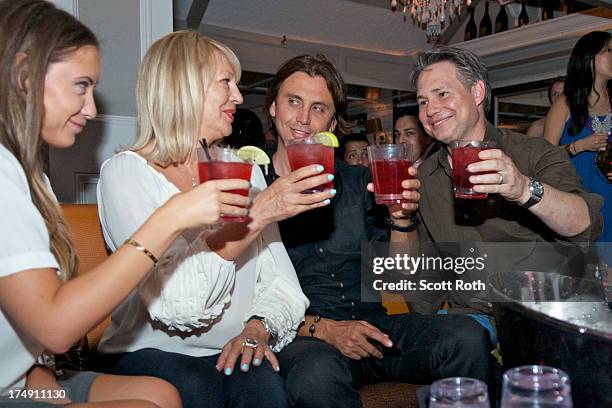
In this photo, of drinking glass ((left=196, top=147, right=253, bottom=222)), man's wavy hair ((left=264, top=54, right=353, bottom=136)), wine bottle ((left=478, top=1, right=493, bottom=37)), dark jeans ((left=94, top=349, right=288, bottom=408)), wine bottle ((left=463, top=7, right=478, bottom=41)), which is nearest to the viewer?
drinking glass ((left=196, top=147, right=253, bottom=222))

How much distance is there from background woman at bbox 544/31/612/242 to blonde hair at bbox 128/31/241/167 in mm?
2753

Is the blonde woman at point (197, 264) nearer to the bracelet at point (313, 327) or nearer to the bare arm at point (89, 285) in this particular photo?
the bracelet at point (313, 327)

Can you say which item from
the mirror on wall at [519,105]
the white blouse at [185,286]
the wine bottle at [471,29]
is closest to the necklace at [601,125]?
the white blouse at [185,286]

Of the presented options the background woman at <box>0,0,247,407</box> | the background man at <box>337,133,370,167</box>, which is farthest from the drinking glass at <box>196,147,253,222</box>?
the background man at <box>337,133,370,167</box>

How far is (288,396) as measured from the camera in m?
1.70

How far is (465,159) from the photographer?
5.80 ft

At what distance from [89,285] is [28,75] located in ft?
1.66

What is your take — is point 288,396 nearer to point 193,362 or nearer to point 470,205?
point 193,362

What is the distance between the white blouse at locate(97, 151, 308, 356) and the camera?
1.61 m

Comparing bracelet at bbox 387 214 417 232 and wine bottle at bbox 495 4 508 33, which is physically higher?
wine bottle at bbox 495 4 508 33

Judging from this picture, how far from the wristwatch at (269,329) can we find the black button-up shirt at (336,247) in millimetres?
377

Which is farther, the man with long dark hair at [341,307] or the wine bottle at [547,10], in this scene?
the wine bottle at [547,10]

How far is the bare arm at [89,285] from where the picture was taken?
116 centimetres
